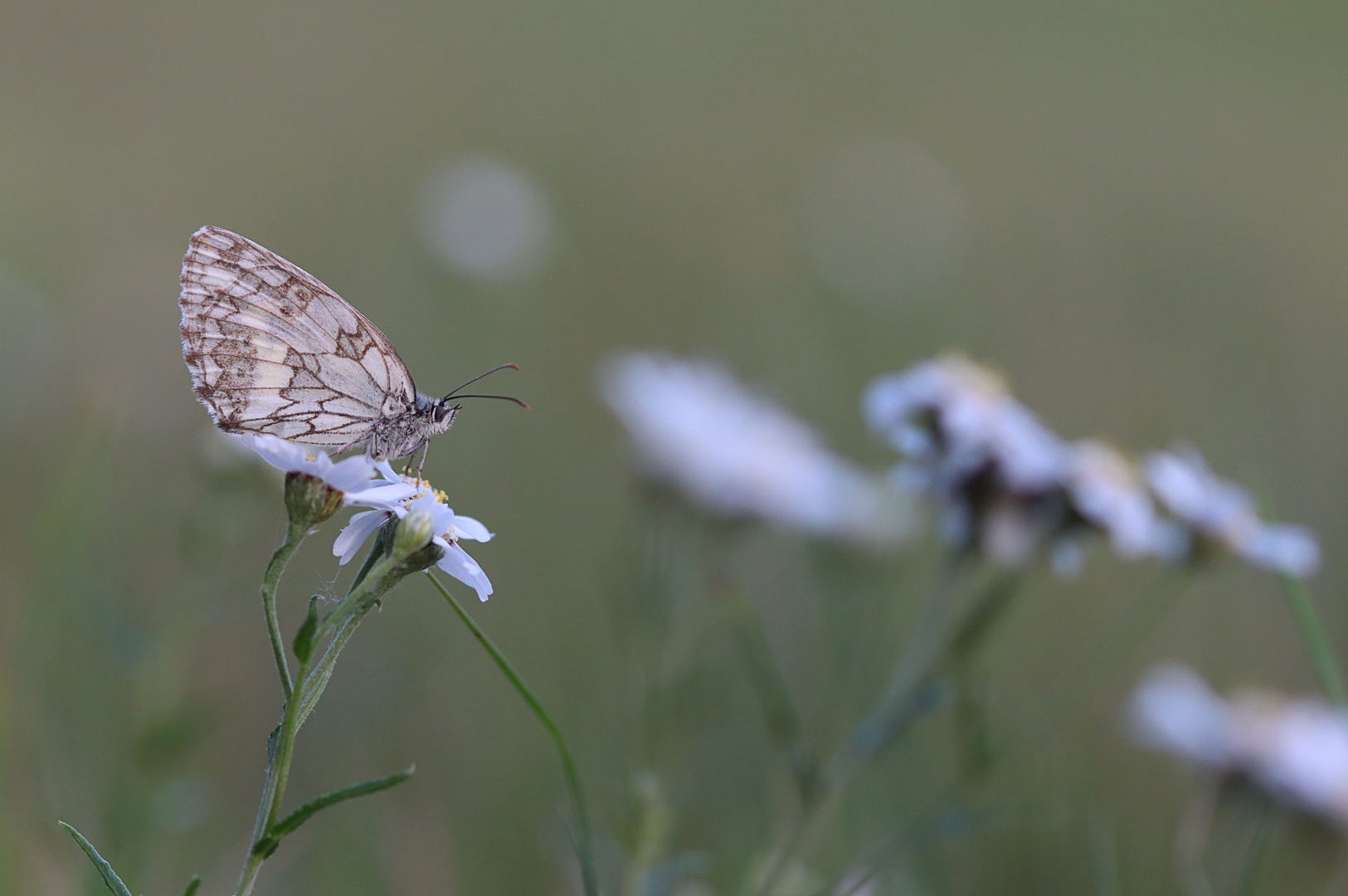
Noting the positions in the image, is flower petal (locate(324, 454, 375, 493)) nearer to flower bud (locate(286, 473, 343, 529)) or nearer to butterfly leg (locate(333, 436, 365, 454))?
flower bud (locate(286, 473, 343, 529))

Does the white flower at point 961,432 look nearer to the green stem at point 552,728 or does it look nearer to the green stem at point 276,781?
the green stem at point 552,728

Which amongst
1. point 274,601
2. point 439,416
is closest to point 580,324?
point 439,416

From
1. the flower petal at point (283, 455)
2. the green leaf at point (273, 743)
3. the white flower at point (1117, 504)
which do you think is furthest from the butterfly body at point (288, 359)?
the white flower at point (1117, 504)

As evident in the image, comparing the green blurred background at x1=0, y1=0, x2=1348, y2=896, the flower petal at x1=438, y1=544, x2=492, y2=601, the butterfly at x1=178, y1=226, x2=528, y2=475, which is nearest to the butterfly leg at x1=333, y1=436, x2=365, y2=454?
the butterfly at x1=178, y1=226, x2=528, y2=475

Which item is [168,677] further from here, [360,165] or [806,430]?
[360,165]

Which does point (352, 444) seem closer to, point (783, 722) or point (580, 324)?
point (783, 722)

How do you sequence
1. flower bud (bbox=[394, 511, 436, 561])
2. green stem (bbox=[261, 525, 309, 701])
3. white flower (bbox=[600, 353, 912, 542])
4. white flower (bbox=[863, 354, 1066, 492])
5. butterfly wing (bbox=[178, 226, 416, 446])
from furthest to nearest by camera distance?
white flower (bbox=[600, 353, 912, 542]), white flower (bbox=[863, 354, 1066, 492]), butterfly wing (bbox=[178, 226, 416, 446]), flower bud (bbox=[394, 511, 436, 561]), green stem (bbox=[261, 525, 309, 701])
